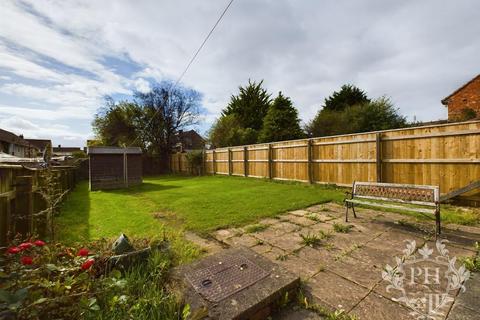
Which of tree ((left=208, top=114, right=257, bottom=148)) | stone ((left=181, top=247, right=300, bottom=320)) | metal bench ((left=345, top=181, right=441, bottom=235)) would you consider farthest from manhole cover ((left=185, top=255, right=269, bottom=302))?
tree ((left=208, top=114, right=257, bottom=148))

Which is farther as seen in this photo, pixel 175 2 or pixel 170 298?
pixel 175 2

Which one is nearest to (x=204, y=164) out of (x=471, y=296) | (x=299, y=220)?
(x=299, y=220)

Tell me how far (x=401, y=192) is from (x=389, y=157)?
2.98 metres

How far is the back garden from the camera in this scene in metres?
1.50

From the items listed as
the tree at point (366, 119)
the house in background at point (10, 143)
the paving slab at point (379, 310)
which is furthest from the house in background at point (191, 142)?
the paving slab at point (379, 310)

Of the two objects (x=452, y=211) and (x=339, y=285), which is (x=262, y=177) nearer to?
(x=452, y=211)

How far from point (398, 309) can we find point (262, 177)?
10.1m

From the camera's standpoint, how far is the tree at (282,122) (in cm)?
1912

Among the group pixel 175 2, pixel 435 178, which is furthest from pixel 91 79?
pixel 435 178

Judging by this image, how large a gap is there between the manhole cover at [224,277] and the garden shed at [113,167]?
1125cm

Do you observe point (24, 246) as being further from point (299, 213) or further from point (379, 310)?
point (299, 213)

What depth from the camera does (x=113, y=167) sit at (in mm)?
11672

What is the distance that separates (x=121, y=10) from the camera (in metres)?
4.98

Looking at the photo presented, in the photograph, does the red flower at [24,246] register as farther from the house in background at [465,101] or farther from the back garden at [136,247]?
the house in background at [465,101]
